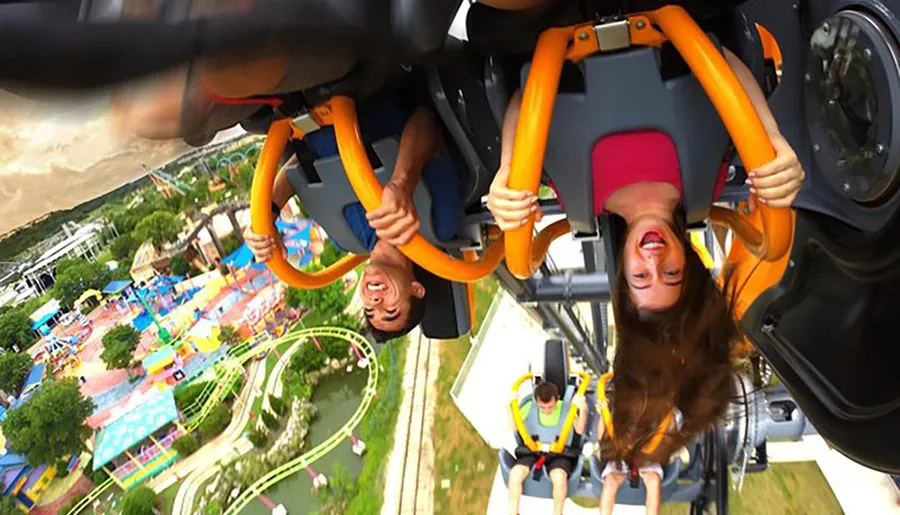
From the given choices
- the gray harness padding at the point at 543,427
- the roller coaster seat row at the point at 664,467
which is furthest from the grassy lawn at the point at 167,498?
the gray harness padding at the point at 543,427

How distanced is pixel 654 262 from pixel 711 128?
130 millimetres

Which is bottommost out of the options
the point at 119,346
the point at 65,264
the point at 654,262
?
the point at 119,346

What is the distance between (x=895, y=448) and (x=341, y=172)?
1.79 ft

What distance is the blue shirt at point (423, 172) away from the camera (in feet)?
2.03

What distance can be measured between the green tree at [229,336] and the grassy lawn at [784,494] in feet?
8.64

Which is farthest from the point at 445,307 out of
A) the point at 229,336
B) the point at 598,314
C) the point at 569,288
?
the point at 229,336

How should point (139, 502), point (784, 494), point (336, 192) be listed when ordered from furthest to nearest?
point (139, 502) → point (784, 494) → point (336, 192)

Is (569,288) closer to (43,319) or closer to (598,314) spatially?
(598,314)

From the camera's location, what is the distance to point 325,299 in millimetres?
3680

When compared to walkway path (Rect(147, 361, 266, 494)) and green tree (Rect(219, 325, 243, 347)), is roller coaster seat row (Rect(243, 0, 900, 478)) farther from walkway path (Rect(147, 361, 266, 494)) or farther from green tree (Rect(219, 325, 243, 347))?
green tree (Rect(219, 325, 243, 347))

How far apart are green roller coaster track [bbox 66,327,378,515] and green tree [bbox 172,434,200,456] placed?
0.27 feet

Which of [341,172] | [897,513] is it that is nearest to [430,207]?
[341,172]

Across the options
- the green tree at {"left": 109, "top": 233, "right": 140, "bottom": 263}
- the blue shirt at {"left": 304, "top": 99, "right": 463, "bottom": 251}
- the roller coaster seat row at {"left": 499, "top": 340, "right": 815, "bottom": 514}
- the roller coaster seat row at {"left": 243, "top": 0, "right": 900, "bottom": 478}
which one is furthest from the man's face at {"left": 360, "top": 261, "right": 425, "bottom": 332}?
the green tree at {"left": 109, "top": 233, "right": 140, "bottom": 263}

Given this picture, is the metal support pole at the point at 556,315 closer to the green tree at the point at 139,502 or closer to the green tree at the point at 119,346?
the green tree at the point at 139,502
